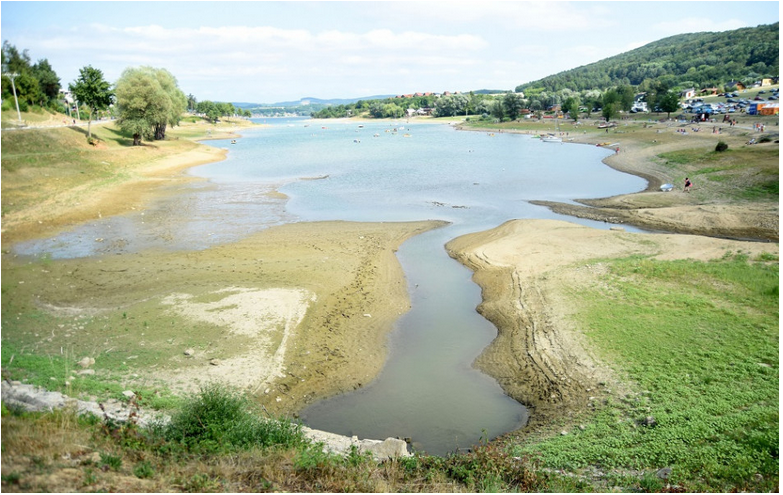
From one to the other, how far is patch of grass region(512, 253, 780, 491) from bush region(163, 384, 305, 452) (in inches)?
205

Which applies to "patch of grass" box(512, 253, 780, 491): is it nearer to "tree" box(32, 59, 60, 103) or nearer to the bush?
the bush

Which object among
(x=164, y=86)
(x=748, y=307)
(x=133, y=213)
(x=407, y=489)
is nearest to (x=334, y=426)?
(x=407, y=489)

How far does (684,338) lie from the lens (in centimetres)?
1455

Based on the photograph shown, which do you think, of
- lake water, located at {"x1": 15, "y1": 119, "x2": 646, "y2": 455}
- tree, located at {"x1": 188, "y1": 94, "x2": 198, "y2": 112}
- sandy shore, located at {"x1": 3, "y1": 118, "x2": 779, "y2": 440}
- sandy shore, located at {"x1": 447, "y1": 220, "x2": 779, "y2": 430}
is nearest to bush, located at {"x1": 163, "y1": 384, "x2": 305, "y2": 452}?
lake water, located at {"x1": 15, "y1": 119, "x2": 646, "y2": 455}

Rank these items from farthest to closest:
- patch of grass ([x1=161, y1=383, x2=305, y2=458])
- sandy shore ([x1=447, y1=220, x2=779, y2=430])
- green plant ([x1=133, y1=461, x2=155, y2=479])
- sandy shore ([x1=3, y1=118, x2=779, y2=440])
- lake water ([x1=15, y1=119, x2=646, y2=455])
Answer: sandy shore ([x1=3, y1=118, x2=779, y2=440]) → sandy shore ([x1=447, y1=220, x2=779, y2=430]) → lake water ([x1=15, y1=119, x2=646, y2=455]) → patch of grass ([x1=161, y1=383, x2=305, y2=458]) → green plant ([x1=133, y1=461, x2=155, y2=479])

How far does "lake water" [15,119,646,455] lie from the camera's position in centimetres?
1339

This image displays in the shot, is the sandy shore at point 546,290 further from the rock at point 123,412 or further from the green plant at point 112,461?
the green plant at point 112,461

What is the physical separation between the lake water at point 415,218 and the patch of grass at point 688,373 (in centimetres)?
276

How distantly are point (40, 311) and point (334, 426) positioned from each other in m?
12.1

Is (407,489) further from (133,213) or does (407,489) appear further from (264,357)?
(133,213)

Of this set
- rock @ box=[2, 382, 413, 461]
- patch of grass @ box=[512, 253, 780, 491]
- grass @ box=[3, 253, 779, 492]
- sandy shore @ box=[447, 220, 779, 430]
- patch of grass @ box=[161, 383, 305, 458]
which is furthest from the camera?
sandy shore @ box=[447, 220, 779, 430]

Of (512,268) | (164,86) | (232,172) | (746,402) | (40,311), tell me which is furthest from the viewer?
(164,86)

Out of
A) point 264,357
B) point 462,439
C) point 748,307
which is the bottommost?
point 462,439

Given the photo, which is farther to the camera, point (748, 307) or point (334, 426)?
point (748, 307)
